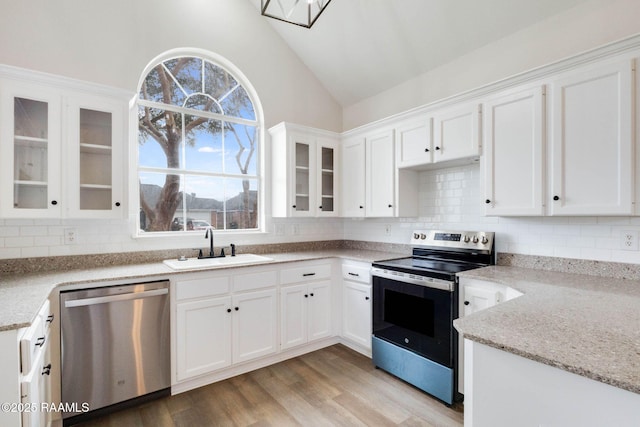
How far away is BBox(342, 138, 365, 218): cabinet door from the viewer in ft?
11.4

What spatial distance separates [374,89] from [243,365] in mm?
3201

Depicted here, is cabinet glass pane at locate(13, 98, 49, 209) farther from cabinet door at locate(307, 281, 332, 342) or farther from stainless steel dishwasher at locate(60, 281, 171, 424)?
cabinet door at locate(307, 281, 332, 342)

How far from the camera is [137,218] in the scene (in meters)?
2.84

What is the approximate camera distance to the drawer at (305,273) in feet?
9.68

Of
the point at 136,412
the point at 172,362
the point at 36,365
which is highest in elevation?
the point at 36,365

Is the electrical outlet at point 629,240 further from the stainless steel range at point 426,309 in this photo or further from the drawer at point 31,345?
the drawer at point 31,345

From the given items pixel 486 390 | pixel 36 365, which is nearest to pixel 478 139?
pixel 486 390

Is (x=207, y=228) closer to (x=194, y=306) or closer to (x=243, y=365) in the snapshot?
(x=194, y=306)

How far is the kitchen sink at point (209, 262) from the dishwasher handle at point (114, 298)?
235mm

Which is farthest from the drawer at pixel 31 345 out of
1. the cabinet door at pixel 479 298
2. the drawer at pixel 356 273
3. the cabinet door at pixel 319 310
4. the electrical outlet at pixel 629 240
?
the electrical outlet at pixel 629 240

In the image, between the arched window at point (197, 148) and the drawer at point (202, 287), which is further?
the arched window at point (197, 148)

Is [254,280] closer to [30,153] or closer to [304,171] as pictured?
[304,171]

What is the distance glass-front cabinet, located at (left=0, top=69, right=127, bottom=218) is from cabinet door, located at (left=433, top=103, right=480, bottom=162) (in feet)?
8.23

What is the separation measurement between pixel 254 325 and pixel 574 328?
2247 mm
